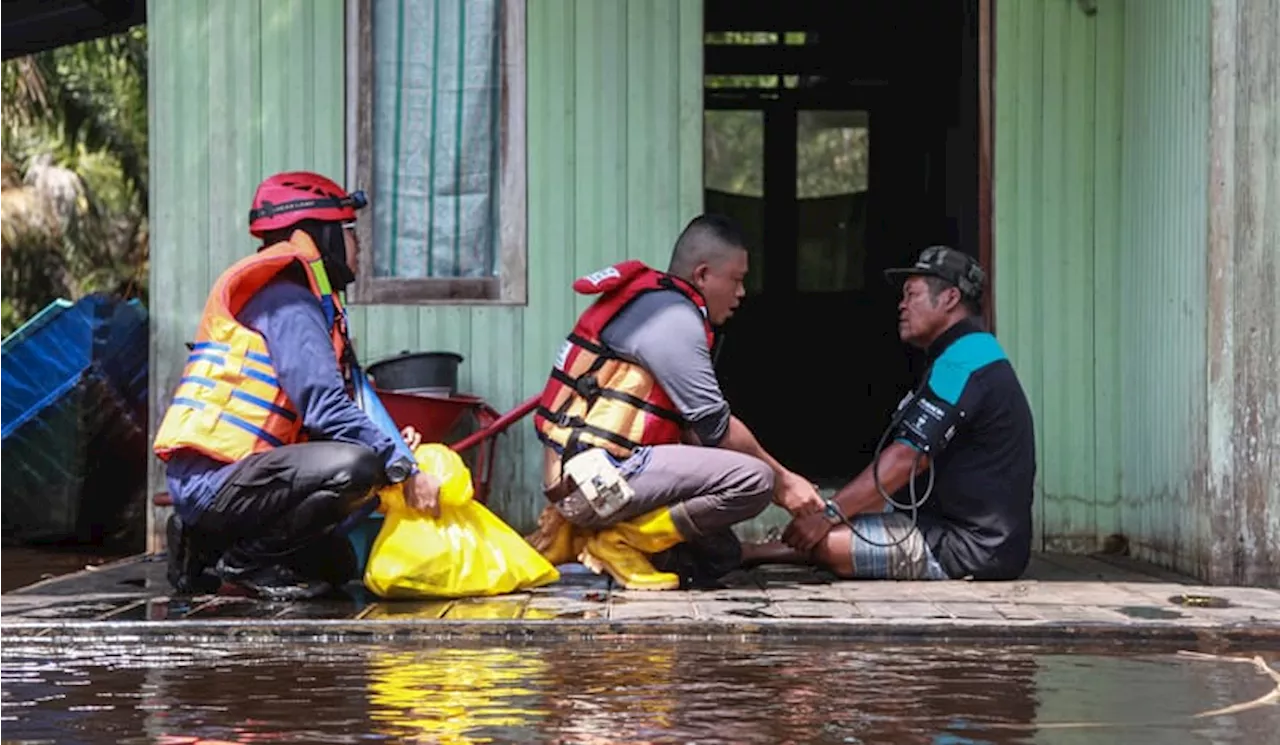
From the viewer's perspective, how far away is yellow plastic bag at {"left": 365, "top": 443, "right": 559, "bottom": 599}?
7152 millimetres

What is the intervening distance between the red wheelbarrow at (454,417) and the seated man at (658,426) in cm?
62

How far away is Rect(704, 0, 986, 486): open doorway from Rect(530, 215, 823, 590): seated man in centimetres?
549

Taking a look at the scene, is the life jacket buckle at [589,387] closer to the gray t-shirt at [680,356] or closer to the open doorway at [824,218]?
the gray t-shirt at [680,356]

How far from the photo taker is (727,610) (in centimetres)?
688

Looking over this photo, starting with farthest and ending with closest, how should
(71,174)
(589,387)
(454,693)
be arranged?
(71,174) → (589,387) → (454,693)

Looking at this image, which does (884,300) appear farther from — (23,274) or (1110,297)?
(23,274)

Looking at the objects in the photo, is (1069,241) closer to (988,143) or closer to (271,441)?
(988,143)

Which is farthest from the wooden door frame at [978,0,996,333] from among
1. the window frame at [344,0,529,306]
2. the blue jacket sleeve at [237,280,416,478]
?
the blue jacket sleeve at [237,280,416,478]

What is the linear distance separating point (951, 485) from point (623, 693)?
2851mm

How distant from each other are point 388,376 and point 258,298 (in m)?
1.57

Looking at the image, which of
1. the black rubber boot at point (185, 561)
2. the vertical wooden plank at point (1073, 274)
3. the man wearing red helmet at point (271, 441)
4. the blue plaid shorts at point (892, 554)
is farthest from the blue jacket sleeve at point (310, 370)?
the vertical wooden plank at point (1073, 274)

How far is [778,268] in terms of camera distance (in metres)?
14.6

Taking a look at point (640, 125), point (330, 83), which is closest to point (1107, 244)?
point (640, 125)

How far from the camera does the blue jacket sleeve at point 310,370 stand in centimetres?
713
